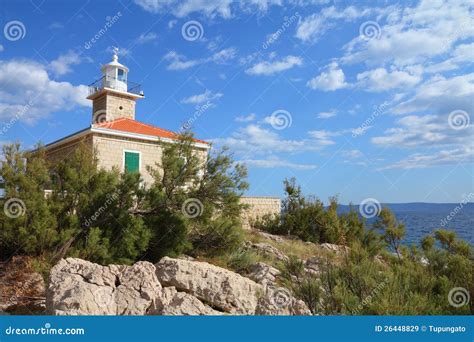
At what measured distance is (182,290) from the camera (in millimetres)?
5266

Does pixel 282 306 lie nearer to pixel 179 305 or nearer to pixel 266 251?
pixel 179 305

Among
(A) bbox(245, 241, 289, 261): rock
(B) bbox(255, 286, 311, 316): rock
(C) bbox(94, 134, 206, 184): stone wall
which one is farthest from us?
(C) bbox(94, 134, 206, 184): stone wall

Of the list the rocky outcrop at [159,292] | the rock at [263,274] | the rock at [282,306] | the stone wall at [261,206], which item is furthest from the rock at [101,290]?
the stone wall at [261,206]

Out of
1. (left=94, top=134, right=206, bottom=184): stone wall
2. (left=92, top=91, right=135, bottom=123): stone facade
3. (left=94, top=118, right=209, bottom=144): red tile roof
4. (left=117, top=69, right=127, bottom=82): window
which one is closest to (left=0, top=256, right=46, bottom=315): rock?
(left=94, top=134, right=206, bottom=184): stone wall

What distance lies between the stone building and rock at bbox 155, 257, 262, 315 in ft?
16.1

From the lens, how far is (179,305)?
15.2 ft

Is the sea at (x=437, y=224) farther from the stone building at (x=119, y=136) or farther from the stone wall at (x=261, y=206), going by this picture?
the stone building at (x=119, y=136)

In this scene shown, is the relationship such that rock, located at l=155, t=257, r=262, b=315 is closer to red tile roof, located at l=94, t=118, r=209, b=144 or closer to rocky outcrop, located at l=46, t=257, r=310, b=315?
rocky outcrop, located at l=46, t=257, r=310, b=315

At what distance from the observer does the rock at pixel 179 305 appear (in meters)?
4.52

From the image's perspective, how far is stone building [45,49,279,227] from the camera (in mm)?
14156

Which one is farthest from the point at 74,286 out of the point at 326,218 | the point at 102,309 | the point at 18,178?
the point at 326,218

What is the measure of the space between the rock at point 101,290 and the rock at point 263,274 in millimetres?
2446

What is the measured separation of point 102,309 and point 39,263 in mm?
3630

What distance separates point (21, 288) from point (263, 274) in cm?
432
